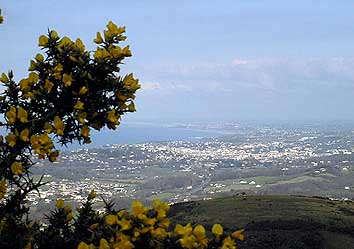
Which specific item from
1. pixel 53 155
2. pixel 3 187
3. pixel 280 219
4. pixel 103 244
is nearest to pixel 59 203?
pixel 3 187

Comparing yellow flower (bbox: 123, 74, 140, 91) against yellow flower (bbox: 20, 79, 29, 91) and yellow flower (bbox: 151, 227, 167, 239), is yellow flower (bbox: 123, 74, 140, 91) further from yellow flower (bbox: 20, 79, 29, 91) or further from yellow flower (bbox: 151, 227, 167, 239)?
yellow flower (bbox: 151, 227, 167, 239)

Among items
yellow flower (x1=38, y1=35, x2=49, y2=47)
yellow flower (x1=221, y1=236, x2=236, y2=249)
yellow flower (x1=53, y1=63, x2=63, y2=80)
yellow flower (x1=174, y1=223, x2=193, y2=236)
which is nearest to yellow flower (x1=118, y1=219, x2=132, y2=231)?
yellow flower (x1=174, y1=223, x2=193, y2=236)

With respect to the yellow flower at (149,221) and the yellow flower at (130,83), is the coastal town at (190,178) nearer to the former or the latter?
the yellow flower at (130,83)

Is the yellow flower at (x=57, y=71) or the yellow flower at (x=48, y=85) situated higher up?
the yellow flower at (x=57, y=71)

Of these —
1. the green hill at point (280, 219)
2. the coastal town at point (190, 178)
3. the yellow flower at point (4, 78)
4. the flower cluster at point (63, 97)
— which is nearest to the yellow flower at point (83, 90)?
the flower cluster at point (63, 97)

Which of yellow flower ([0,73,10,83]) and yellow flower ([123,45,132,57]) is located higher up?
yellow flower ([123,45,132,57])

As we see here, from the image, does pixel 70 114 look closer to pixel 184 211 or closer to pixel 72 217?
pixel 72 217
